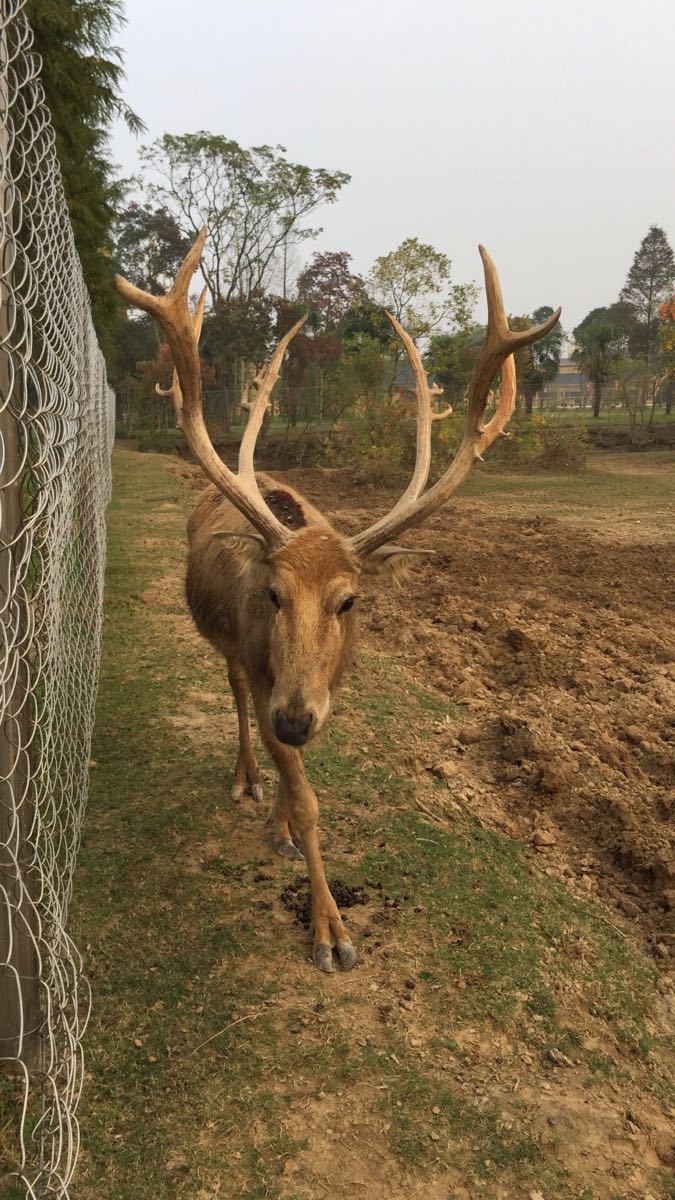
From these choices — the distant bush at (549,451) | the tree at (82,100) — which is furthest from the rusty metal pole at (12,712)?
the distant bush at (549,451)

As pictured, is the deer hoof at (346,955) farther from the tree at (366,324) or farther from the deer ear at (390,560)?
Answer: the tree at (366,324)

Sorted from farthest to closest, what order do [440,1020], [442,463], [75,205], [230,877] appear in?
[442,463] → [75,205] → [230,877] → [440,1020]

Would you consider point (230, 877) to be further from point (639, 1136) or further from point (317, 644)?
point (639, 1136)

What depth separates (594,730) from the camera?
18.1ft

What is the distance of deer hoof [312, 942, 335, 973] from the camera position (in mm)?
3135

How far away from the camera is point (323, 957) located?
3160mm

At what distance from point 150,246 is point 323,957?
41.4 m

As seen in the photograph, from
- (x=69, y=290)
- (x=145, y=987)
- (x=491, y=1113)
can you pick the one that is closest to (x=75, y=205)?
(x=69, y=290)

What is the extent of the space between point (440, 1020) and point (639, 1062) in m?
0.77

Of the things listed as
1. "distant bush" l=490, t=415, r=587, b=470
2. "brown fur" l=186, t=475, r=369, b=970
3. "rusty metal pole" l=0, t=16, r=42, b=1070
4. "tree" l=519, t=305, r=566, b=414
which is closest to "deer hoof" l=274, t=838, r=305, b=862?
"brown fur" l=186, t=475, r=369, b=970

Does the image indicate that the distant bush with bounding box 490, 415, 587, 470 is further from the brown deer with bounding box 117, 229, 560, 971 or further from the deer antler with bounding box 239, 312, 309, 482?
the brown deer with bounding box 117, 229, 560, 971

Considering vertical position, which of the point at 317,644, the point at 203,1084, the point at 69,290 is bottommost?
the point at 203,1084

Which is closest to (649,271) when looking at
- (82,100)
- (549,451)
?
(549,451)

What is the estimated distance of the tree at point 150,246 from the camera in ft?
123
